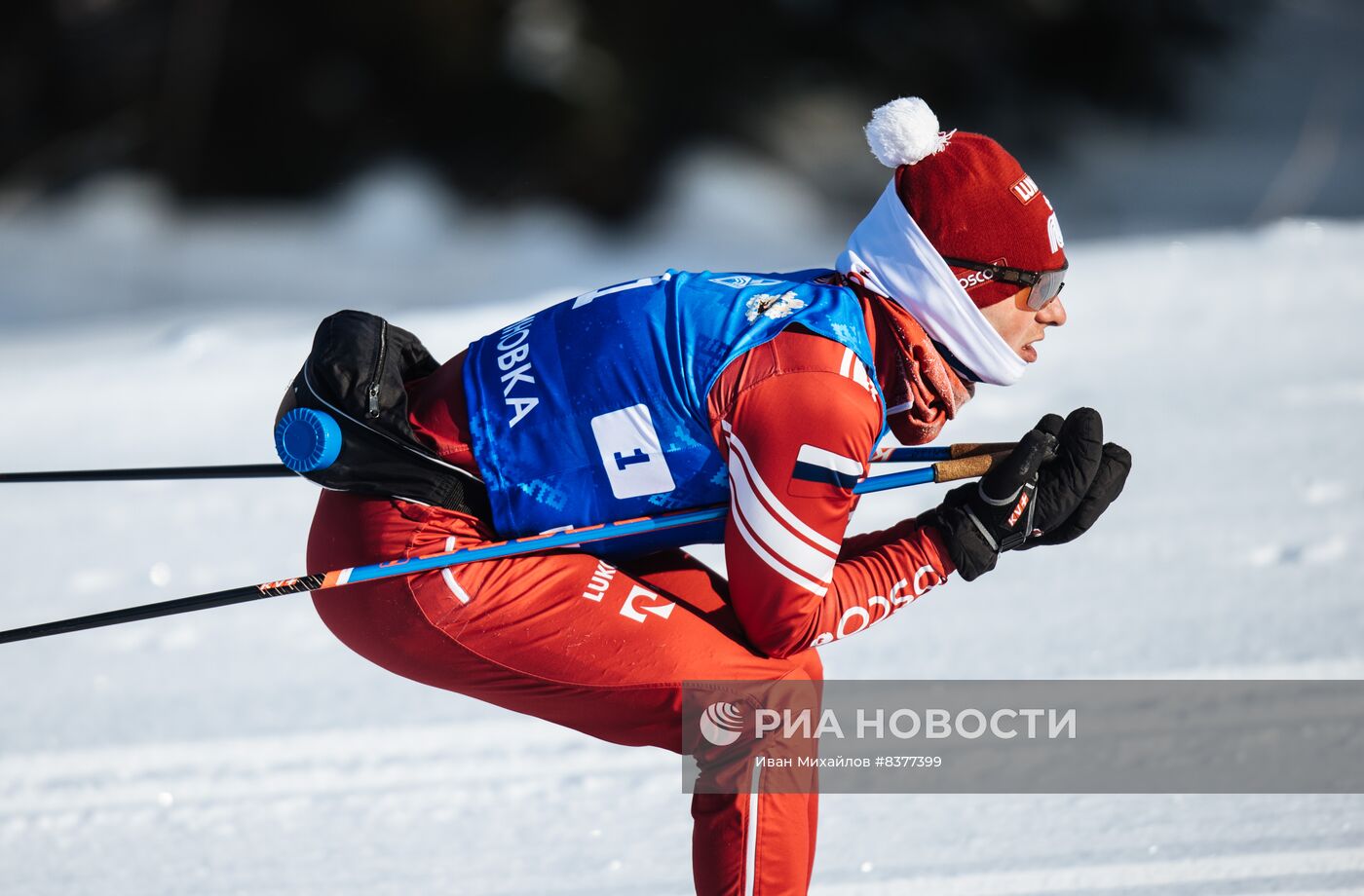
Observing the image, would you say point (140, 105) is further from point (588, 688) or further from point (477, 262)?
point (588, 688)

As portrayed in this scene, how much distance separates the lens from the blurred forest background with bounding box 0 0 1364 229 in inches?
348

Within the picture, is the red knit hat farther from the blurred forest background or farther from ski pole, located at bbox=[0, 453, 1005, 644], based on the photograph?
the blurred forest background

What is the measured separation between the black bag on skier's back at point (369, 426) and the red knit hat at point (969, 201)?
0.82 metres

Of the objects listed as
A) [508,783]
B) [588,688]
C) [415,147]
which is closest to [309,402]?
[588,688]

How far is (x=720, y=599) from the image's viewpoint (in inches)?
87.9

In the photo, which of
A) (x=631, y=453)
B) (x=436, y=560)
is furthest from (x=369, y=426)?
(x=631, y=453)

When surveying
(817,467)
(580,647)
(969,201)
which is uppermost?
(969,201)

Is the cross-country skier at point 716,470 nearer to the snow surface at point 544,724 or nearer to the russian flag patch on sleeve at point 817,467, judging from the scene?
the russian flag patch on sleeve at point 817,467

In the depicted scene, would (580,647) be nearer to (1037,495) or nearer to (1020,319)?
(1037,495)

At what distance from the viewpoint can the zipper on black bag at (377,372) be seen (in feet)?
6.79

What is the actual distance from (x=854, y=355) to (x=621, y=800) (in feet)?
4.72

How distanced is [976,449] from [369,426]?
100 centimetres

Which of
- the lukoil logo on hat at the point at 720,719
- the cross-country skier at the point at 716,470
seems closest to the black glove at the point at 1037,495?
the cross-country skier at the point at 716,470

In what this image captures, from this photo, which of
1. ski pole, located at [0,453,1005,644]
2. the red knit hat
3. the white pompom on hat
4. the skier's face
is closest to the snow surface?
ski pole, located at [0,453,1005,644]
